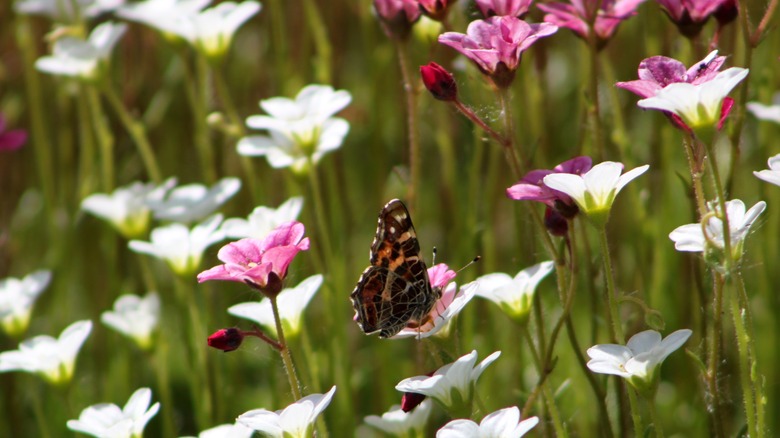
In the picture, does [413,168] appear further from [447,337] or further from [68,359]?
[68,359]

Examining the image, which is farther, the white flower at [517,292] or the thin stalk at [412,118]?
the thin stalk at [412,118]

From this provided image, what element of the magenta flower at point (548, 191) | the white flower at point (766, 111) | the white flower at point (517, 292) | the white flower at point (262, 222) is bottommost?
the white flower at point (517, 292)

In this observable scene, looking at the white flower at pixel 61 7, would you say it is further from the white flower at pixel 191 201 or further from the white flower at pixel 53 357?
the white flower at pixel 53 357

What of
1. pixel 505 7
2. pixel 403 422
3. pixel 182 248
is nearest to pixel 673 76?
pixel 505 7

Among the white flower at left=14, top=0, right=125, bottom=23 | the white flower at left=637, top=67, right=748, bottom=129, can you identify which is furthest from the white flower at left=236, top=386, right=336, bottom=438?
the white flower at left=14, top=0, right=125, bottom=23

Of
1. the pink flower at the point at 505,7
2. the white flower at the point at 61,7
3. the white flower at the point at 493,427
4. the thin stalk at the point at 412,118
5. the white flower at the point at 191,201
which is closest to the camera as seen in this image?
the white flower at the point at 493,427

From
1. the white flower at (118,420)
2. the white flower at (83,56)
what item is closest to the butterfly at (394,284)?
the white flower at (118,420)

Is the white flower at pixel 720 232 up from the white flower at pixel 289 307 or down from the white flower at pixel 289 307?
up
